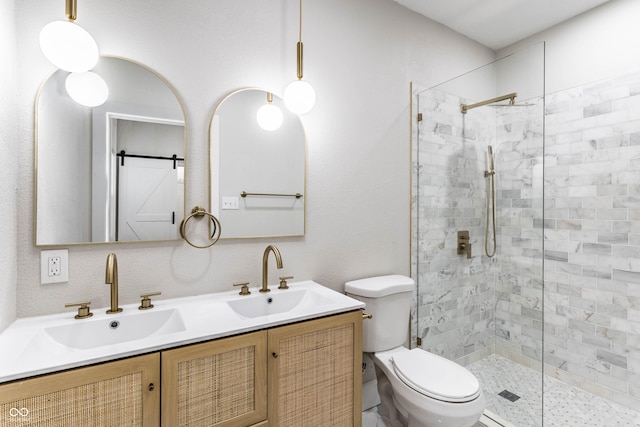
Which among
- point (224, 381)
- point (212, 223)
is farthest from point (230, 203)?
point (224, 381)

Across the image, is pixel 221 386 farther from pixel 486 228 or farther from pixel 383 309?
pixel 486 228

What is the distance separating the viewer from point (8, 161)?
1126mm

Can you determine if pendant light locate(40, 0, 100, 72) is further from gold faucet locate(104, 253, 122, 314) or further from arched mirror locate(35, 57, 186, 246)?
gold faucet locate(104, 253, 122, 314)

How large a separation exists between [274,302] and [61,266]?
0.92 m

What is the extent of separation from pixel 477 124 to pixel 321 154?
3.54 ft

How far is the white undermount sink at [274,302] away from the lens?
1.54 meters

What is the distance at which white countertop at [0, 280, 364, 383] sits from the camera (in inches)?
35.9

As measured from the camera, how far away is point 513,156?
1.89m

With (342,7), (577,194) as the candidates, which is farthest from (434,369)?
(342,7)

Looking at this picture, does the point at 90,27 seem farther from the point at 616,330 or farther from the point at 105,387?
the point at 616,330

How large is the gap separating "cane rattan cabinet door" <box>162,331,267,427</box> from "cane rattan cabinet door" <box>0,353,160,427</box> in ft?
0.16

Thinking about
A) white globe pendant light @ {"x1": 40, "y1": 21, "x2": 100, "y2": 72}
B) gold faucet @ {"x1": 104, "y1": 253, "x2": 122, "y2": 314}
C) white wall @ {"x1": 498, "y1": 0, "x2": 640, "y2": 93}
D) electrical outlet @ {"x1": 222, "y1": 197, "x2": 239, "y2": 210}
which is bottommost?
gold faucet @ {"x1": 104, "y1": 253, "x2": 122, "y2": 314}

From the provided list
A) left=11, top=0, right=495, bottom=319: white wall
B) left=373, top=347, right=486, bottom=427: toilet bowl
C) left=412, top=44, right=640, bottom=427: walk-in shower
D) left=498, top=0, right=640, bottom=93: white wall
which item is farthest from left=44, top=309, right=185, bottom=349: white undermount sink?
left=498, top=0, right=640, bottom=93: white wall

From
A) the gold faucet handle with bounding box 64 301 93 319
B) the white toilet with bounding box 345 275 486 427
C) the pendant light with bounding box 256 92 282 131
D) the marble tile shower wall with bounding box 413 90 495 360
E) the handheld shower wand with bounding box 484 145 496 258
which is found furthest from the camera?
the marble tile shower wall with bounding box 413 90 495 360
